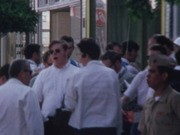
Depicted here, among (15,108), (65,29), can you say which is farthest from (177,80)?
(65,29)

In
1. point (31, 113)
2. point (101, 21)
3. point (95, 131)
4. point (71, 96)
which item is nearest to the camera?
point (31, 113)

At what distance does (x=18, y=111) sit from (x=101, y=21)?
36.6ft

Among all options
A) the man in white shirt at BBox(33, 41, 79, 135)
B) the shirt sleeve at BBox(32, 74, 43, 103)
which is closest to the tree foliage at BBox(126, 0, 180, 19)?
the man in white shirt at BBox(33, 41, 79, 135)

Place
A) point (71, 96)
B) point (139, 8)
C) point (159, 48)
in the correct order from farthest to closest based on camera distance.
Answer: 1. point (71, 96)
2. point (159, 48)
3. point (139, 8)

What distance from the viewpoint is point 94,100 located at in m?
10.3

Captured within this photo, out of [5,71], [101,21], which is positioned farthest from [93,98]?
[101,21]

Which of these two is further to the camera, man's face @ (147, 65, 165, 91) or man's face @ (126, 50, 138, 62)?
man's face @ (126, 50, 138, 62)

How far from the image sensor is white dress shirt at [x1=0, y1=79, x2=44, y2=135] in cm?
989

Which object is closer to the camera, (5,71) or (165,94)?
(165,94)

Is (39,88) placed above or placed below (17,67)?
below

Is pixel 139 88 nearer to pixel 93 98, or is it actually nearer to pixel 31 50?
pixel 93 98

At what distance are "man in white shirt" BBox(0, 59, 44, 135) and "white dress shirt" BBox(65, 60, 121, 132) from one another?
0.58 metres

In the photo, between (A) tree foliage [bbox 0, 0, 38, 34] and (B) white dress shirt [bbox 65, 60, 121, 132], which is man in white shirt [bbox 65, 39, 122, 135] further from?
(A) tree foliage [bbox 0, 0, 38, 34]

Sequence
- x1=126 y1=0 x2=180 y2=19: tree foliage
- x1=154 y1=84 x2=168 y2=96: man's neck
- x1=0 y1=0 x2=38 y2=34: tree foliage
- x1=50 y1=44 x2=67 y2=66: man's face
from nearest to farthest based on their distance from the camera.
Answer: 1. x1=154 y1=84 x2=168 y2=96: man's neck
2. x1=126 y1=0 x2=180 y2=19: tree foliage
3. x1=50 y1=44 x2=67 y2=66: man's face
4. x1=0 y1=0 x2=38 y2=34: tree foliage
